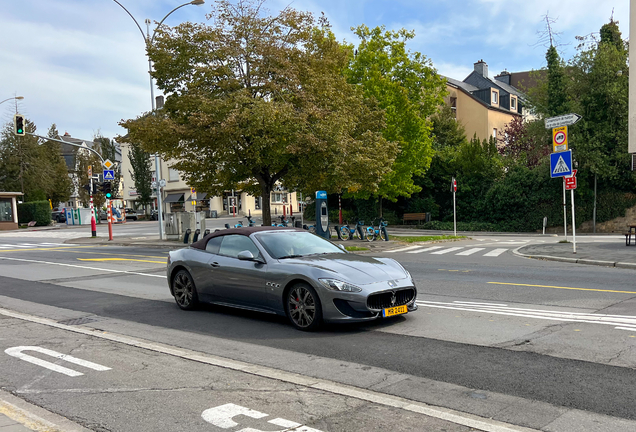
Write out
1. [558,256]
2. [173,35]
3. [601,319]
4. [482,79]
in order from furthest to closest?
[482,79] < [173,35] < [558,256] < [601,319]

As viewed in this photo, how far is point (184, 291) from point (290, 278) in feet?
8.71

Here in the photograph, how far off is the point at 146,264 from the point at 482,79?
57.4 m

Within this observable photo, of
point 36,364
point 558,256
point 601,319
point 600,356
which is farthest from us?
point 558,256

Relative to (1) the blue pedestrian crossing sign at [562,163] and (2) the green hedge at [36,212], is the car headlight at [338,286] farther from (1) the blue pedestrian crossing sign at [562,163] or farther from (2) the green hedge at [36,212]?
(2) the green hedge at [36,212]

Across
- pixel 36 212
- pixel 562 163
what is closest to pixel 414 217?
pixel 562 163

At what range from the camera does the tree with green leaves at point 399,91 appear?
108ft

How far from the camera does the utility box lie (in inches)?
1097

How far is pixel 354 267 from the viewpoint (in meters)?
7.43

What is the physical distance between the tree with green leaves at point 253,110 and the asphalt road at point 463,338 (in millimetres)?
9906

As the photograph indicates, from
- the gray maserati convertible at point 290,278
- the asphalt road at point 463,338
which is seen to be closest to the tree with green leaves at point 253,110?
the asphalt road at point 463,338

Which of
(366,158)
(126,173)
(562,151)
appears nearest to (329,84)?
(366,158)

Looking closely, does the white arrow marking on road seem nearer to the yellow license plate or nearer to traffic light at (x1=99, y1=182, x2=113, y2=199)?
the yellow license plate

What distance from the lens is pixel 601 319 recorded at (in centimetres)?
747

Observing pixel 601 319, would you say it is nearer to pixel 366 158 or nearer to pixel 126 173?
pixel 366 158
